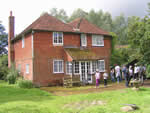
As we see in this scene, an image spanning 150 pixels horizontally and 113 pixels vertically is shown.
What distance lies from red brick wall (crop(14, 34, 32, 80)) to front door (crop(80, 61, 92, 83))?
18.4 feet

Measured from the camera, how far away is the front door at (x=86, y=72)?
19.2 m

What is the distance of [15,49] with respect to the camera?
82.8ft

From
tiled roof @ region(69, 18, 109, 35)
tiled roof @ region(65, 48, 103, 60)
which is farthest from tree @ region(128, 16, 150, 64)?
tiled roof @ region(65, 48, 103, 60)

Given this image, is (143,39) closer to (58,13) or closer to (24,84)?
(24,84)

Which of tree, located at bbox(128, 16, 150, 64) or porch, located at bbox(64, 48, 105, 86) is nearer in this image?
tree, located at bbox(128, 16, 150, 64)

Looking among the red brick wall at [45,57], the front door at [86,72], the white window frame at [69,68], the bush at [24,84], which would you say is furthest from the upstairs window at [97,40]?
the bush at [24,84]

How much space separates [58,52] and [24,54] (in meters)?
4.54

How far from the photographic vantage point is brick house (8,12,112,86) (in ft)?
59.7

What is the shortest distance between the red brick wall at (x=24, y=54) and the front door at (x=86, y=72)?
561 centimetres

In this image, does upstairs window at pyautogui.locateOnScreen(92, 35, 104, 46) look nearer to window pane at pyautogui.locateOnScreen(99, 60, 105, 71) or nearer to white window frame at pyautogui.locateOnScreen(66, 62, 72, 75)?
window pane at pyautogui.locateOnScreen(99, 60, 105, 71)

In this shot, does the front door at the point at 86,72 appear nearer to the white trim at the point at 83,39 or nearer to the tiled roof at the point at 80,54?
the tiled roof at the point at 80,54

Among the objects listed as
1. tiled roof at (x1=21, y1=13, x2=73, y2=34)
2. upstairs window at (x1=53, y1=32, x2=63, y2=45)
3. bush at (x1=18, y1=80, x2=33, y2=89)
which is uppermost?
tiled roof at (x1=21, y1=13, x2=73, y2=34)

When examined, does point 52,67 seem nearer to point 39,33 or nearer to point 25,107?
point 39,33

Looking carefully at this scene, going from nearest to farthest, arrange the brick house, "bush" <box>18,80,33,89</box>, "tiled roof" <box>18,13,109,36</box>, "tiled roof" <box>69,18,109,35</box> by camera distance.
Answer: "bush" <box>18,80,33,89</box> < the brick house < "tiled roof" <box>18,13,109,36</box> < "tiled roof" <box>69,18,109,35</box>
